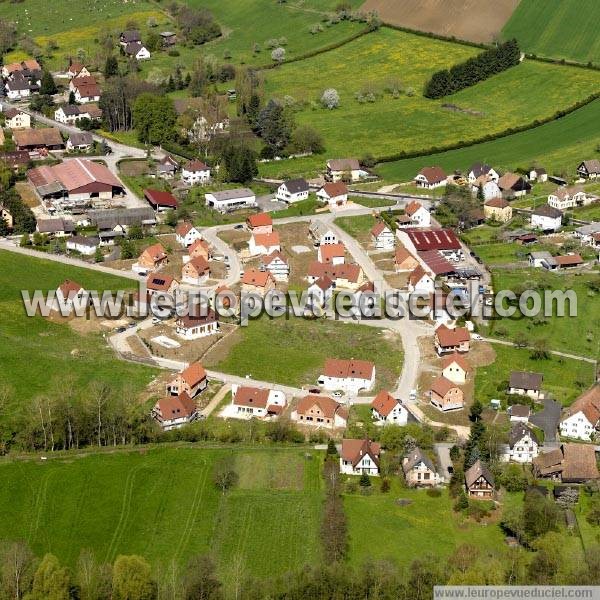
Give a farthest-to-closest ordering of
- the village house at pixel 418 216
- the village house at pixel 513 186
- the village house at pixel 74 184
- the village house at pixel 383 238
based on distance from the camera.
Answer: the village house at pixel 513 186
the village house at pixel 74 184
the village house at pixel 418 216
the village house at pixel 383 238

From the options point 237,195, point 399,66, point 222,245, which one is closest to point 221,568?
point 222,245

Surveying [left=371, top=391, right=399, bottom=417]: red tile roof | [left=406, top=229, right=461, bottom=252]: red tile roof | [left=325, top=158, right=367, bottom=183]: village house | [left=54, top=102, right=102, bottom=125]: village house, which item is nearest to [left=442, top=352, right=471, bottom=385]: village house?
[left=371, top=391, right=399, bottom=417]: red tile roof

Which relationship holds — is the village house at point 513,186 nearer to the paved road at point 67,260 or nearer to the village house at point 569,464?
the paved road at point 67,260

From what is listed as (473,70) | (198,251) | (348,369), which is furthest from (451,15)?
(348,369)

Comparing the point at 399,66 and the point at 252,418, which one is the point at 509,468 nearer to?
the point at 252,418

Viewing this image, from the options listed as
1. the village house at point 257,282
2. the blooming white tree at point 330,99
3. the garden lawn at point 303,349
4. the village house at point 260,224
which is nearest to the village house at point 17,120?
the blooming white tree at point 330,99

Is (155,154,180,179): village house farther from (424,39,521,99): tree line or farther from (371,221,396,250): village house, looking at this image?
(424,39,521,99): tree line
